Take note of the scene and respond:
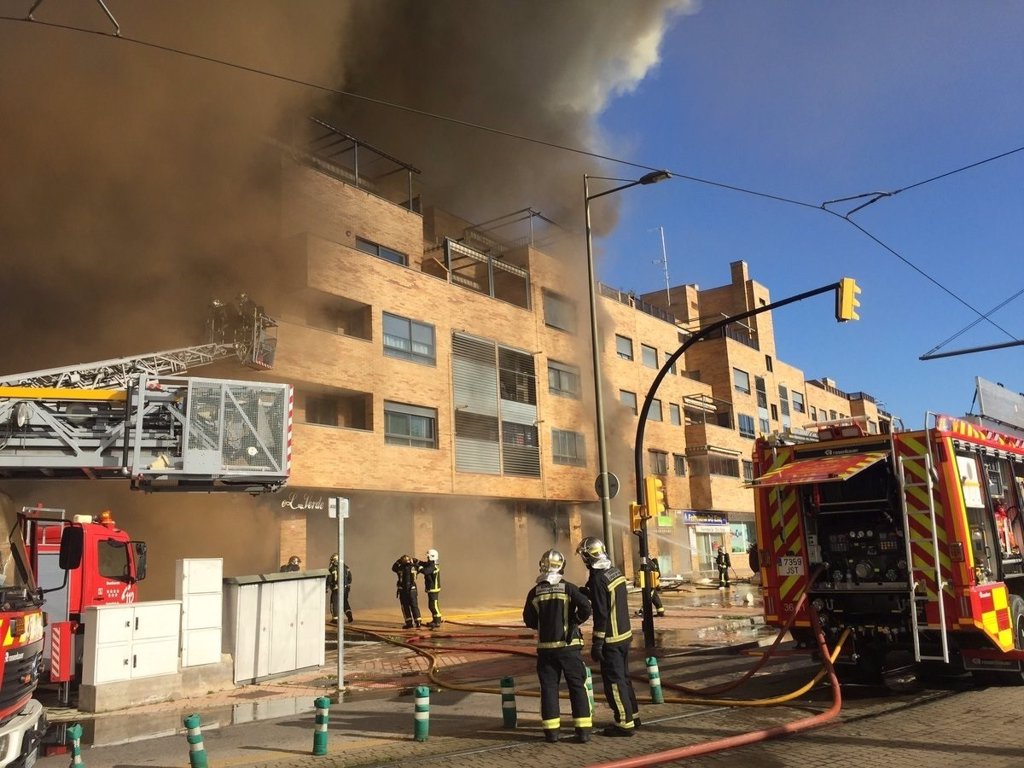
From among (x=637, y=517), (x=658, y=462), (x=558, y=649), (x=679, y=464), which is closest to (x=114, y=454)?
(x=558, y=649)

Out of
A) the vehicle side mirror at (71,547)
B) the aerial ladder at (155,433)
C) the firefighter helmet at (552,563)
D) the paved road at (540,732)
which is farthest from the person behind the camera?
the aerial ladder at (155,433)

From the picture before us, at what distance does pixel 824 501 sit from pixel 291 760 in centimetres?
532

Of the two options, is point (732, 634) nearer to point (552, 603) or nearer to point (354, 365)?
point (552, 603)

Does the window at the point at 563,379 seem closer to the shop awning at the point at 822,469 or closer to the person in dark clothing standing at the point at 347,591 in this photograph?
the person in dark clothing standing at the point at 347,591

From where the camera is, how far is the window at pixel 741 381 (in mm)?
38125

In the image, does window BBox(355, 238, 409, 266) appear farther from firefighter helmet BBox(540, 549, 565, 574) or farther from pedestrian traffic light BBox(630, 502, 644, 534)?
firefighter helmet BBox(540, 549, 565, 574)

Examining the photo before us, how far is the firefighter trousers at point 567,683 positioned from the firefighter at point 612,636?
189 millimetres

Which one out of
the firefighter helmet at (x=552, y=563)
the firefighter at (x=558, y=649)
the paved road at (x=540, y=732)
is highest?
the firefighter helmet at (x=552, y=563)

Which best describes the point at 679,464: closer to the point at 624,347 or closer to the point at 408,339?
the point at 624,347

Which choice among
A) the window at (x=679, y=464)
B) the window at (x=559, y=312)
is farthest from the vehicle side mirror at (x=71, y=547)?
the window at (x=679, y=464)

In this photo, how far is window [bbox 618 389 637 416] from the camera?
30.1 meters

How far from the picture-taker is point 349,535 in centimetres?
2038

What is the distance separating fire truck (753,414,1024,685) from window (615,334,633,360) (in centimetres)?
Result: 2253

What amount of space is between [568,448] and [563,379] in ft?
7.81
